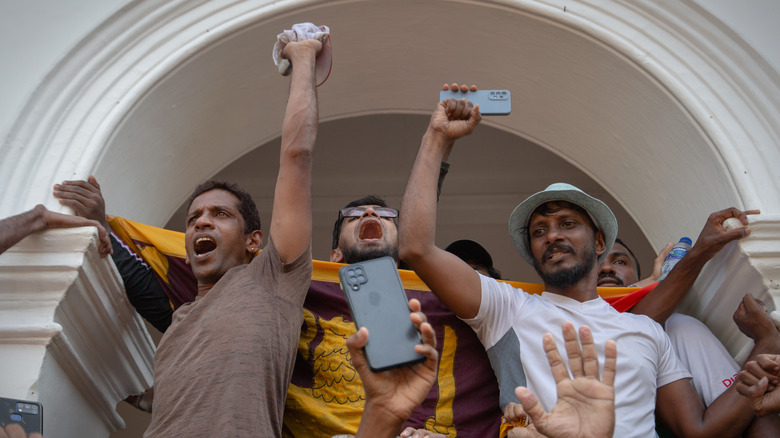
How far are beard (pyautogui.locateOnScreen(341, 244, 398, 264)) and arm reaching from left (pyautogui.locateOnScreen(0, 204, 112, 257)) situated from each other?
1.13 meters

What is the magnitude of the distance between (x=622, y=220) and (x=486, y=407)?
3551 millimetres

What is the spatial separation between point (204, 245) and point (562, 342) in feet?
5.31

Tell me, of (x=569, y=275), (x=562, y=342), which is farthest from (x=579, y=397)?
(x=569, y=275)

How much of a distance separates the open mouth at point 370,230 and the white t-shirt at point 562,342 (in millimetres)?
867

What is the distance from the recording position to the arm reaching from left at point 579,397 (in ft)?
8.26

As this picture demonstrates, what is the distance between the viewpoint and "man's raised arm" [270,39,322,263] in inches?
136

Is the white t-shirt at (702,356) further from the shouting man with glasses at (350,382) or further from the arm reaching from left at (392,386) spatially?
the arm reaching from left at (392,386)

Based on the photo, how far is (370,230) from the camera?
4512mm

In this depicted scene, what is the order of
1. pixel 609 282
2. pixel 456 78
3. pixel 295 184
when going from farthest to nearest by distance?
pixel 456 78
pixel 609 282
pixel 295 184

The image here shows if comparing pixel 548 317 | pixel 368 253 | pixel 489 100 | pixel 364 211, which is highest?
pixel 489 100

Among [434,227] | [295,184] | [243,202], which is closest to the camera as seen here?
[295,184]

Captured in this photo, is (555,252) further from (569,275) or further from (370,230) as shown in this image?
(370,230)

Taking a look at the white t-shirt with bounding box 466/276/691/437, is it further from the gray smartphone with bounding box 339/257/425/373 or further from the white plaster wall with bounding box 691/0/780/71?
the white plaster wall with bounding box 691/0/780/71

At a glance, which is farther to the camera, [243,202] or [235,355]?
[243,202]
